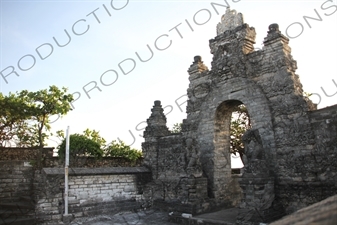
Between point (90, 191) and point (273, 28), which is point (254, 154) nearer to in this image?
point (273, 28)

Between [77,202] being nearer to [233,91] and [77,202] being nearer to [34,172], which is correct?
[34,172]

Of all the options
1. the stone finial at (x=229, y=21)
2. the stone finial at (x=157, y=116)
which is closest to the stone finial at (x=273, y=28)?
the stone finial at (x=229, y=21)

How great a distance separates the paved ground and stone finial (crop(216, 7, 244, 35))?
747 centimetres

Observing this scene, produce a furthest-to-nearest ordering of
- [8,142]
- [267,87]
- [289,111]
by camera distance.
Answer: [8,142], [267,87], [289,111]

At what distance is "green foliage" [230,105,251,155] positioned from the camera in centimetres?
2019

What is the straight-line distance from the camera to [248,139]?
7.91 meters

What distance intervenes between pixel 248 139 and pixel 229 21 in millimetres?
5128

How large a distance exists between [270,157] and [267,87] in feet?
7.49

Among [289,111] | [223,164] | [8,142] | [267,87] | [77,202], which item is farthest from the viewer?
[8,142]

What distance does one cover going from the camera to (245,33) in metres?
9.77

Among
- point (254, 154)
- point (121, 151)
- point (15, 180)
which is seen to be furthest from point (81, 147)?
point (254, 154)

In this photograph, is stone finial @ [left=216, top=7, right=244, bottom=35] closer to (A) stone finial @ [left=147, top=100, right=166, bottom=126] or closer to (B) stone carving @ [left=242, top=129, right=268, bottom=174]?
(A) stone finial @ [left=147, top=100, right=166, bottom=126]

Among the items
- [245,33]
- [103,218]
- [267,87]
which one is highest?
[245,33]

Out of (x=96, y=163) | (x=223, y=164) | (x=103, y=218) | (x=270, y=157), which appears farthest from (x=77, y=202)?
(x=270, y=157)
